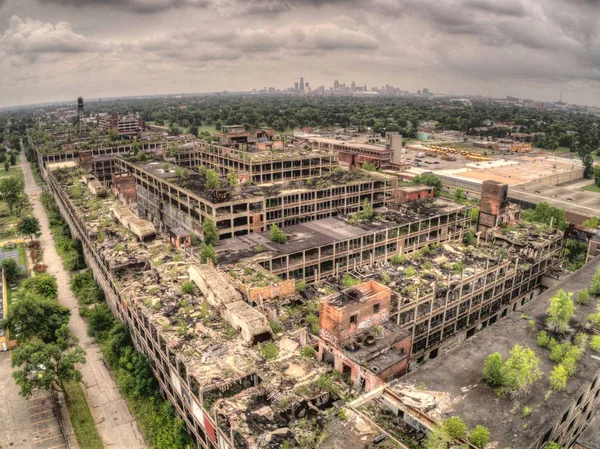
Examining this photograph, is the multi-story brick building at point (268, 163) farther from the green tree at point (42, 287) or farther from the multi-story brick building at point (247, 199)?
the green tree at point (42, 287)

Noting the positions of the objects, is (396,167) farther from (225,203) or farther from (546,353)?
(546,353)

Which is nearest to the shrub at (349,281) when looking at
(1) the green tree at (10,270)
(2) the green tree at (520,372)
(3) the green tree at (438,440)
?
(2) the green tree at (520,372)

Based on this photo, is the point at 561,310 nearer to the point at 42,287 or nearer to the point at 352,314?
the point at 352,314

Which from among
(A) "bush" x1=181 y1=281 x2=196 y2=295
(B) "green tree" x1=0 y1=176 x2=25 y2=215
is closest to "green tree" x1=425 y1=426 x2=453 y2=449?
(A) "bush" x1=181 y1=281 x2=196 y2=295

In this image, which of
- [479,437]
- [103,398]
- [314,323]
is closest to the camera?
[479,437]

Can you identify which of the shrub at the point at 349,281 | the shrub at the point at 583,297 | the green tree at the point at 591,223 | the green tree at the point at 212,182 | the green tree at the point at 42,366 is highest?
the green tree at the point at 212,182

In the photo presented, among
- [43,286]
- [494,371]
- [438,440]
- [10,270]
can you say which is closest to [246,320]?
[438,440]
